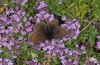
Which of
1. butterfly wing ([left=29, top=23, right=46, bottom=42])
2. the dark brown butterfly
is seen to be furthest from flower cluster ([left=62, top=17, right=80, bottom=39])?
butterfly wing ([left=29, top=23, right=46, bottom=42])

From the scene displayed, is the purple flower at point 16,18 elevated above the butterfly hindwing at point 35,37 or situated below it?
above

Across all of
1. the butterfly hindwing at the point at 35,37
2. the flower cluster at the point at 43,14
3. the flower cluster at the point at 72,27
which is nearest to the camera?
the butterfly hindwing at the point at 35,37

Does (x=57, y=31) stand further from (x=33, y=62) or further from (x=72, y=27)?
(x=33, y=62)

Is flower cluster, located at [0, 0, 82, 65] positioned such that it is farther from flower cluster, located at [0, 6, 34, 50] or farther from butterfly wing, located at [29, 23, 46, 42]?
butterfly wing, located at [29, 23, 46, 42]

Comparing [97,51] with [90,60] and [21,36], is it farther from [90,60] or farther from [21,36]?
[21,36]

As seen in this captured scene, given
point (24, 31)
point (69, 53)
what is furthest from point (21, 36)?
point (69, 53)

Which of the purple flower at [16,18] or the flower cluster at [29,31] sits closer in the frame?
the flower cluster at [29,31]

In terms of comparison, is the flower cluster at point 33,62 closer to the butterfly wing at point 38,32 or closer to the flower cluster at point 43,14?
the butterfly wing at point 38,32

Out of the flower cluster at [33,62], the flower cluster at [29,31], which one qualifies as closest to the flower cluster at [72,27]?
the flower cluster at [29,31]

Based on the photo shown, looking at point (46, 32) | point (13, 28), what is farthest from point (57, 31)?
point (13, 28)
